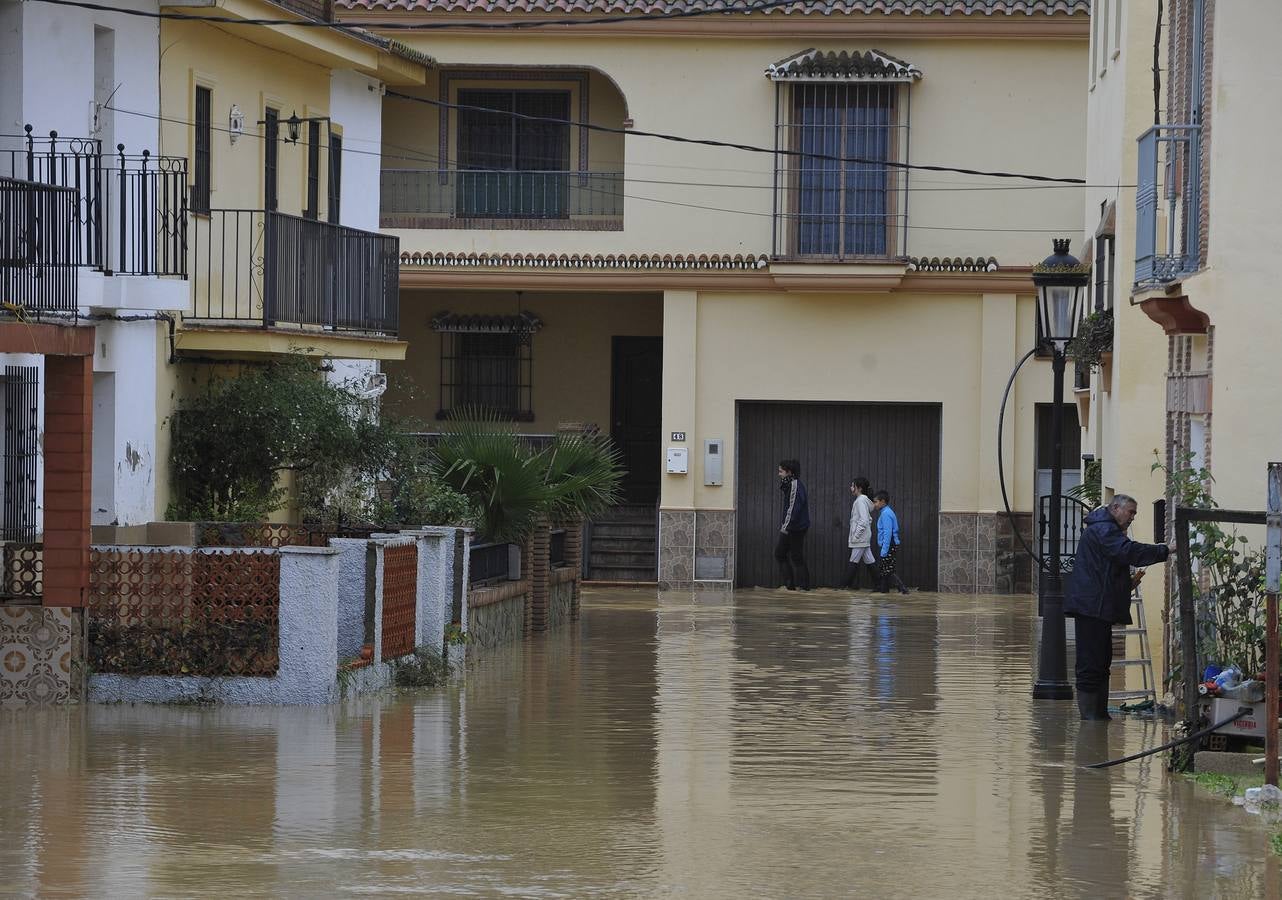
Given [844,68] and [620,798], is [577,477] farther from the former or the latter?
[620,798]

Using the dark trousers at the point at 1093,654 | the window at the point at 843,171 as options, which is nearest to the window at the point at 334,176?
the window at the point at 843,171

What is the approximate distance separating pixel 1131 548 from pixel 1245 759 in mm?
2682

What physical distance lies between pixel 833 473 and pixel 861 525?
181 centimetres

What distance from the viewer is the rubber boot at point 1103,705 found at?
1564 cm

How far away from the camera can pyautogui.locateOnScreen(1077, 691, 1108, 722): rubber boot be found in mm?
15688

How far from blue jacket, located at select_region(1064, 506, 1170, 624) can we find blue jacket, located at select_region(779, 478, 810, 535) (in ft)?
46.0

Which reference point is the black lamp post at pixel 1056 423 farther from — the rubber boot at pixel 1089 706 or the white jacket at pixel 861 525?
the white jacket at pixel 861 525

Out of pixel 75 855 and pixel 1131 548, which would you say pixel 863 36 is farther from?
pixel 75 855

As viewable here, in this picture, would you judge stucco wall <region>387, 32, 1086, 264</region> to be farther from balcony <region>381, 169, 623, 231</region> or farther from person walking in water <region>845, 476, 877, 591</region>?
person walking in water <region>845, 476, 877, 591</region>

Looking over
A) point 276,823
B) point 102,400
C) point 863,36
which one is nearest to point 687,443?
point 863,36

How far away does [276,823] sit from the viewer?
11.1 m

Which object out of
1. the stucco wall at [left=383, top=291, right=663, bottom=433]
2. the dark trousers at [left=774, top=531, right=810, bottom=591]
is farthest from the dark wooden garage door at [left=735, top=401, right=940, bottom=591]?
the stucco wall at [left=383, top=291, right=663, bottom=433]

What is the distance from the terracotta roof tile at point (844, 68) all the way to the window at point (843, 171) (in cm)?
29

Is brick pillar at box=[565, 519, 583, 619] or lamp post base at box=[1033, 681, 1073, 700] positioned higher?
brick pillar at box=[565, 519, 583, 619]
